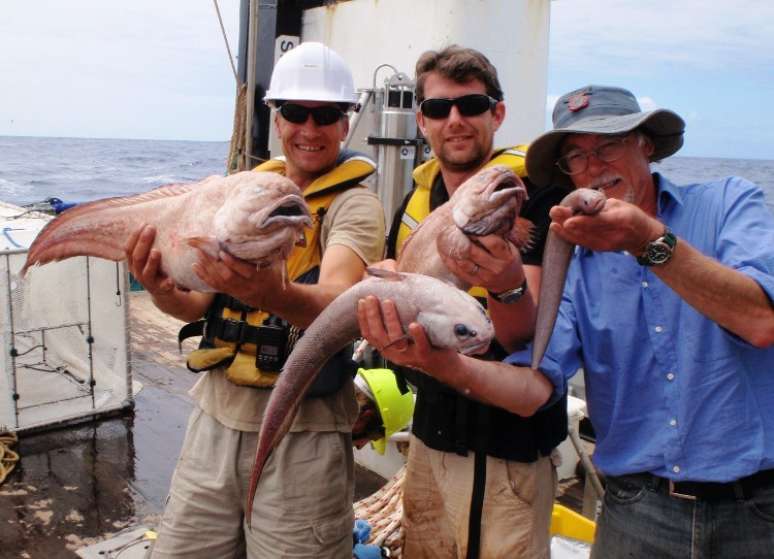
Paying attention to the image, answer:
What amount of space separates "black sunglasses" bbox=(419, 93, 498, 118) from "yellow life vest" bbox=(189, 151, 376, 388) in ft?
1.31

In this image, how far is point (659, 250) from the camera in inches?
93.4

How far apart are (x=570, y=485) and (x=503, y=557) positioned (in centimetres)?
320

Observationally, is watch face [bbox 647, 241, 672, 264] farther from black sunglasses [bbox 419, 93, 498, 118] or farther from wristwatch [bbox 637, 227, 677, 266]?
black sunglasses [bbox 419, 93, 498, 118]

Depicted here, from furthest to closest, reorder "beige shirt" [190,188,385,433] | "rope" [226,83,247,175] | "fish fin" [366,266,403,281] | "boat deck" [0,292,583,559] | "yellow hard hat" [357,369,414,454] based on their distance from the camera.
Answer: "rope" [226,83,247,175] → "boat deck" [0,292,583,559] → "yellow hard hat" [357,369,414,454] → "beige shirt" [190,188,385,433] → "fish fin" [366,266,403,281]

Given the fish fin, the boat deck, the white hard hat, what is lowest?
the boat deck

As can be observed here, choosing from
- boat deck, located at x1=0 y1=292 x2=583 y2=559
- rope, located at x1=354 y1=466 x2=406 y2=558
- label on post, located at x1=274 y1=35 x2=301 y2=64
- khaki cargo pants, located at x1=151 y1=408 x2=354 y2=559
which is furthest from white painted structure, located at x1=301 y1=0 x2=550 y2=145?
khaki cargo pants, located at x1=151 y1=408 x2=354 y2=559

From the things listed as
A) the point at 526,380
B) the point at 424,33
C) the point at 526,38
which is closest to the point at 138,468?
the point at 526,380

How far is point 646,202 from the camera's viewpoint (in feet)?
9.50

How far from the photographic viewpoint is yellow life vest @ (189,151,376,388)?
3260mm

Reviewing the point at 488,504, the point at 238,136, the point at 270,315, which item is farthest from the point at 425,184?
the point at 238,136

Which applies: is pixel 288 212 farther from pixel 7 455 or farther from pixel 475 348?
pixel 7 455

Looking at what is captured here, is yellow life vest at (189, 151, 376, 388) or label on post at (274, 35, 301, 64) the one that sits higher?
label on post at (274, 35, 301, 64)

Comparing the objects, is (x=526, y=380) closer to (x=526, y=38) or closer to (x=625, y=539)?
(x=625, y=539)

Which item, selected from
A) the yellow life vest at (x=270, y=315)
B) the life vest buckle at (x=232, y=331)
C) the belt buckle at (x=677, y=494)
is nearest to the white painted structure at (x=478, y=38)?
the yellow life vest at (x=270, y=315)
